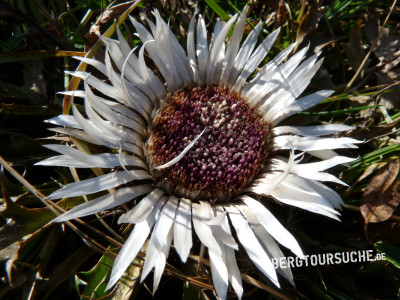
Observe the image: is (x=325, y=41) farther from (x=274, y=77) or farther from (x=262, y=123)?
(x=262, y=123)

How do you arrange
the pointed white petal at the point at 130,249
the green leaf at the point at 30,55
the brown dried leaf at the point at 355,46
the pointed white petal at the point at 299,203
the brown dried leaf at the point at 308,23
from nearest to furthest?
1. the pointed white petal at the point at 130,249
2. the pointed white petal at the point at 299,203
3. the green leaf at the point at 30,55
4. the brown dried leaf at the point at 308,23
5. the brown dried leaf at the point at 355,46

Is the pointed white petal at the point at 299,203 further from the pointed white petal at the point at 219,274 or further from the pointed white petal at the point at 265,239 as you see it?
the pointed white petal at the point at 219,274

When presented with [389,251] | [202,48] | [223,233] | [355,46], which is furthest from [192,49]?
[389,251]

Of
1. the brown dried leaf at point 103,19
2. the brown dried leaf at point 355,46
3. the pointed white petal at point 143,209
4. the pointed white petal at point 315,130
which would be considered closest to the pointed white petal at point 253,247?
the pointed white petal at point 143,209

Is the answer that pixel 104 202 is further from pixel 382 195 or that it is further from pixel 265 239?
pixel 382 195

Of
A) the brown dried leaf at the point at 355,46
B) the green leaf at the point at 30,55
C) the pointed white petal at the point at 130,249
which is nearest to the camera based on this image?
the pointed white petal at the point at 130,249

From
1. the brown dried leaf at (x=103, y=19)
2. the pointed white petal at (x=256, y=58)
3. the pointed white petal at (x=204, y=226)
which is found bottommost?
the pointed white petal at (x=204, y=226)

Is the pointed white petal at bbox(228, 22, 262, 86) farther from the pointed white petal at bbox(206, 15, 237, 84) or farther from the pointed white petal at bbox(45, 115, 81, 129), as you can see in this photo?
the pointed white petal at bbox(45, 115, 81, 129)
